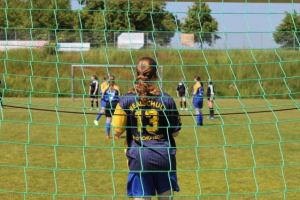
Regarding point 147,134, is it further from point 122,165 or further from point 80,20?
point 122,165

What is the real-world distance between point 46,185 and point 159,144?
3.93 metres

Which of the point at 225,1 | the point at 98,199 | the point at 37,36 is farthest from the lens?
the point at 98,199

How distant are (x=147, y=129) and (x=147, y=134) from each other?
0.04m

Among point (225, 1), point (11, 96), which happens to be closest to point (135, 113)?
point (225, 1)

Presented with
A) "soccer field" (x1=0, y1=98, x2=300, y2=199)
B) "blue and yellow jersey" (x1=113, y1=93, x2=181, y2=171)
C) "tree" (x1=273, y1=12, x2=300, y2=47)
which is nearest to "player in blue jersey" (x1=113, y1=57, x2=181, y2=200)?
"blue and yellow jersey" (x1=113, y1=93, x2=181, y2=171)

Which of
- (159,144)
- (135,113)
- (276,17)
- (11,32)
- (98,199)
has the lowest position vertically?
(98,199)

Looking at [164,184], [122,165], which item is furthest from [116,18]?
[164,184]

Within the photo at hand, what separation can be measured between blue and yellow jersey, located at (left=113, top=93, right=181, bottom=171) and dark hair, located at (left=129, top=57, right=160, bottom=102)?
0.17ft

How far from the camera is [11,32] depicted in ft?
22.5

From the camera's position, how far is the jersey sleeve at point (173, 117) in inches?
156

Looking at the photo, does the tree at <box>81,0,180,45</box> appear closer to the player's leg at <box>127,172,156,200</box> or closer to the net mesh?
the net mesh

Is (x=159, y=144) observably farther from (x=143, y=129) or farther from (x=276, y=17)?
(x=276, y=17)


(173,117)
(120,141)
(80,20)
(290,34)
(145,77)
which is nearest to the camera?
(145,77)

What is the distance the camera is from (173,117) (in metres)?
3.99
